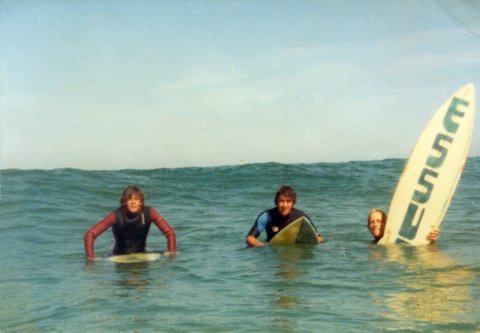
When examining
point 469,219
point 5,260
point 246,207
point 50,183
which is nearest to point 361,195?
point 246,207

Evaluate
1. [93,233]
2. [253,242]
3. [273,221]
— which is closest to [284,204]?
[273,221]

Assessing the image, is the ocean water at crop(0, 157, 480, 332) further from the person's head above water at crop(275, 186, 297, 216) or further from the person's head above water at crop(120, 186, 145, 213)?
the person's head above water at crop(120, 186, 145, 213)

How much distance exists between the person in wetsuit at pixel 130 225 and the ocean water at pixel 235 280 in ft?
1.15

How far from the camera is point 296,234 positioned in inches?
330

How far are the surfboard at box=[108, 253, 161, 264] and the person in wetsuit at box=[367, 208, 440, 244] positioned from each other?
2804 mm

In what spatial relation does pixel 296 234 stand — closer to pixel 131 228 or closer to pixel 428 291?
pixel 131 228

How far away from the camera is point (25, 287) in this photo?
6527 millimetres

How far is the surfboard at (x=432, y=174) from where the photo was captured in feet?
27.0

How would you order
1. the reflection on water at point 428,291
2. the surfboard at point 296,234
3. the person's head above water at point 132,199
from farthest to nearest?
the surfboard at point 296,234
the person's head above water at point 132,199
the reflection on water at point 428,291

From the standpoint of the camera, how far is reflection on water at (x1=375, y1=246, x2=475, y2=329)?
15.6 ft

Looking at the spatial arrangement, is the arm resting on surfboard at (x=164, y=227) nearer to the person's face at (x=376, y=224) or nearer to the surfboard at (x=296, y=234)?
the surfboard at (x=296, y=234)

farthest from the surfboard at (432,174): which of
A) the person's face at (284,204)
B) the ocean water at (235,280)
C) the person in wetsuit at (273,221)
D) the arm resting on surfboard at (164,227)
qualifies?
the arm resting on surfboard at (164,227)

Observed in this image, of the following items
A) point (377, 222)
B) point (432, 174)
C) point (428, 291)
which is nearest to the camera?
point (428, 291)

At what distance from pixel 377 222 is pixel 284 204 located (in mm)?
1267
